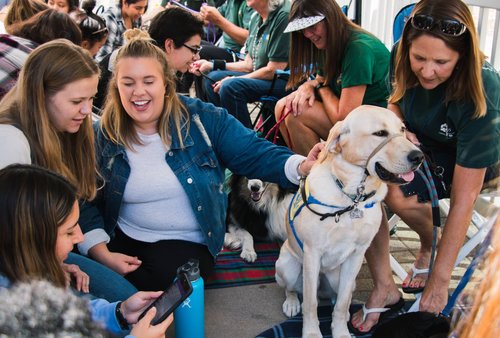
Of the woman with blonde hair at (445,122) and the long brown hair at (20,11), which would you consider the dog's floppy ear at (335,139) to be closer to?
the woman with blonde hair at (445,122)

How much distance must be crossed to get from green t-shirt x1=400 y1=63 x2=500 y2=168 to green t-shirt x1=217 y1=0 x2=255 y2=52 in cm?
303

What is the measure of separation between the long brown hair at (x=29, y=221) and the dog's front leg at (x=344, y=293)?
132 centimetres

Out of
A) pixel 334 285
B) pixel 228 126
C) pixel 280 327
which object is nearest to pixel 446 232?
pixel 334 285

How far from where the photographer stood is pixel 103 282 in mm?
2150

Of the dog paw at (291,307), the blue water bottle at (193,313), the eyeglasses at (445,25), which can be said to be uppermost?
the eyeglasses at (445,25)

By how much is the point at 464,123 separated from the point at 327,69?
4.09ft

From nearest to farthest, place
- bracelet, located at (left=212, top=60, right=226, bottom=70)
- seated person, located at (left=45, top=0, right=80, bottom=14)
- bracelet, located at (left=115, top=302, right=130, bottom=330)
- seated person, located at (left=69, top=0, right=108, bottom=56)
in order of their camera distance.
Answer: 1. bracelet, located at (left=115, top=302, right=130, bottom=330)
2. seated person, located at (left=69, top=0, right=108, bottom=56)
3. seated person, located at (left=45, top=0, right=80, bottom=14)
4. bracelet, located at (left=212, top=60, right=226, bottom=70)

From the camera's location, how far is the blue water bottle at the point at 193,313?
216 cm

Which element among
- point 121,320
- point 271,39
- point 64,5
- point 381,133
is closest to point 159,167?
point 121,320

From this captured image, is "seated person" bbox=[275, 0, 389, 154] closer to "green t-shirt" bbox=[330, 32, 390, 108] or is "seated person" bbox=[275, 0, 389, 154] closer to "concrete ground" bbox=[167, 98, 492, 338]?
"green t-shirt" bbox=[330, 32, 390, 108]

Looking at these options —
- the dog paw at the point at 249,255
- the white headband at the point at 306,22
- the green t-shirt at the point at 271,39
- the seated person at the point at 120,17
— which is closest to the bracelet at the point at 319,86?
the white headband at the point at 306,22

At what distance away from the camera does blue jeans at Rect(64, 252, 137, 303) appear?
2133 mm

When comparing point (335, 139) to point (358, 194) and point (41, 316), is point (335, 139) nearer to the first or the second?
point (358, 194)

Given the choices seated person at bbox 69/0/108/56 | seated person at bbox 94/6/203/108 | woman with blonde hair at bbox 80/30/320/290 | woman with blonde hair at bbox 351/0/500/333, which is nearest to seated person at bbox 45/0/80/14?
seated person at bbox 69/0/108/56
